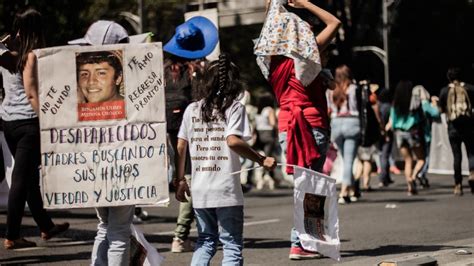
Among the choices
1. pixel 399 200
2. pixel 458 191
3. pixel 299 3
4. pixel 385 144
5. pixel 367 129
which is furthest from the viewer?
pixel 385 144

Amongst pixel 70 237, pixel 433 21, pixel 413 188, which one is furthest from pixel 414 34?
pixel 70 237

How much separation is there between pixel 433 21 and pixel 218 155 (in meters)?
56.6

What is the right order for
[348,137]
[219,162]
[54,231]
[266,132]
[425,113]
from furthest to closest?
[266,132] → [425,113] → [348,137] → [54,231] → [219,162]

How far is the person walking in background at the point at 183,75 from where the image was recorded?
988 cm

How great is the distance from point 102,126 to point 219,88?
78cm

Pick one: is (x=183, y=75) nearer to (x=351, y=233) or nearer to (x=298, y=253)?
(x=298, y=253)

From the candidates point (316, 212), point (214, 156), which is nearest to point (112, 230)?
point (214, 156)

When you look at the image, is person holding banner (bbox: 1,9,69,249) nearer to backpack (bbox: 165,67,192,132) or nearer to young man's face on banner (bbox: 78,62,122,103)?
backpack (bbox: 165,67,192,132)

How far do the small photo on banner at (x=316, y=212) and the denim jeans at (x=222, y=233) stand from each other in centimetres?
92

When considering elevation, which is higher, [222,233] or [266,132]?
[266,132]

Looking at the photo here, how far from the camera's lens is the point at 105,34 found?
7930 mm

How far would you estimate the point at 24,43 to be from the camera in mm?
9484

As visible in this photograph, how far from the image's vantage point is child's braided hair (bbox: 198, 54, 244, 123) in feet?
24.2

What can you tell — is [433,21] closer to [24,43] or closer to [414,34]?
[414,34]
